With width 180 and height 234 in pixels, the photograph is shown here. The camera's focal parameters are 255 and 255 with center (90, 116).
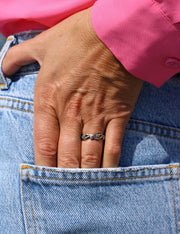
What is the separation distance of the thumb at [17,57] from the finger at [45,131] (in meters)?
0.13

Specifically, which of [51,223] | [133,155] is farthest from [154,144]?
[51,223]

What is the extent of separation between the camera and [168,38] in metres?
0.69

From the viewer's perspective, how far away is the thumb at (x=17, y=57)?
34.6 inches

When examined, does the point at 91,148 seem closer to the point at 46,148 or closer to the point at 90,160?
the point at 90,160

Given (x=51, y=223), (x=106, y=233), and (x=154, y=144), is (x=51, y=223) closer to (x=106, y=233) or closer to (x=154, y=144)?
(x=106, y=233)

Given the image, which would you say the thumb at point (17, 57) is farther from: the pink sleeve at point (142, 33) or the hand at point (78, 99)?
the pink sleeve at point (142, 33)

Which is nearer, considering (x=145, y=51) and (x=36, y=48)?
(x=145, y=51)

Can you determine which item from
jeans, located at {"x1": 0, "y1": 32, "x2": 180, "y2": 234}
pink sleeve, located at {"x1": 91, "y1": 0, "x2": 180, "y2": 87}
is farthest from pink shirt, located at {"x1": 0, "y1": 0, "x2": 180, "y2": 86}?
jeans, located at {"x1": 0, "y1": 32, "x2": 180, "y2": 234}

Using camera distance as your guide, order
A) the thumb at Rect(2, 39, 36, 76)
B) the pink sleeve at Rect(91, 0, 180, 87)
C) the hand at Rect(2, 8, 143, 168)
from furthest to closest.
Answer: the thumb at Rect(2, 39, 36, 76) < the hand at Rect(2, 8, 143, 168) < the pink sleeve at Rect(91, 0, 180, 87)

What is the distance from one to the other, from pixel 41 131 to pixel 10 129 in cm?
14

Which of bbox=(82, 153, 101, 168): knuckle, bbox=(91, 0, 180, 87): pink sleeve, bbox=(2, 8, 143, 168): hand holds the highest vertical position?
bbox=(91, 0, 180, 87): pink sleeve

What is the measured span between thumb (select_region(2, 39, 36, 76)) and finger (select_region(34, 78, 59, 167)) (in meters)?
0.13

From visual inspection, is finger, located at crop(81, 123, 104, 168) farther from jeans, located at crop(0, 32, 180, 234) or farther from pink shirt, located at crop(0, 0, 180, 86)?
pink shirt, located at crop(0, 0, 180, 86)

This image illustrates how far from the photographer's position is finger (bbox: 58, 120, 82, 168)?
796mm
